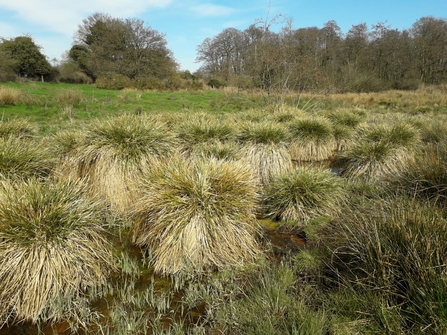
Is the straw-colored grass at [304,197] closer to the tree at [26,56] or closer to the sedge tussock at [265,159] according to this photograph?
the sedge tussock at [265,159]

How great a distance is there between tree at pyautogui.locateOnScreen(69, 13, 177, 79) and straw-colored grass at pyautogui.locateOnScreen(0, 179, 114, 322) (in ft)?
102

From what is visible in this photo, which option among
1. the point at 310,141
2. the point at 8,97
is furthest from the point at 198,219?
the point at 8,97

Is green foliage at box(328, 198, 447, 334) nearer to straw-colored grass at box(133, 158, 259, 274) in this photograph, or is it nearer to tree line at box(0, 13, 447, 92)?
straw-colored grass at box(133, 158, 259, 274)

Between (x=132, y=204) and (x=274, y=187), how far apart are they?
2291 mm

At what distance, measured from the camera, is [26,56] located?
97.7 ft

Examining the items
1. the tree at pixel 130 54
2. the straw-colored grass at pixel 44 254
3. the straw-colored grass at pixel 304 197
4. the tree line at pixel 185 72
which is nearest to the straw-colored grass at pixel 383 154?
the straw-colored grass at pixel 304 197

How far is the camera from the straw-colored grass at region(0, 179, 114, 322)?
252 cm

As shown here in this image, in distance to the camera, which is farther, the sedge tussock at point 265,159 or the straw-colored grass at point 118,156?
the sedge tussock at point 265,159

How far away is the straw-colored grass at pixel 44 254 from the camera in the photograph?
2520 mm

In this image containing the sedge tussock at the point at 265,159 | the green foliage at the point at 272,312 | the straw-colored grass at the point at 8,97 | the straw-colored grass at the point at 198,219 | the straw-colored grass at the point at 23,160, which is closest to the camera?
the green foliage at the point at 272,312

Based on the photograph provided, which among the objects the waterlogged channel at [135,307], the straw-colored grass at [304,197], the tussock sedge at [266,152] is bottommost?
the waterlogged channel at [135,307]

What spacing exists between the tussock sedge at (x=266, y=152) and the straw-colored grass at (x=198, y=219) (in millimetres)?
2342

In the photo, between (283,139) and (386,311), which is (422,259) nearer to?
(386,311)

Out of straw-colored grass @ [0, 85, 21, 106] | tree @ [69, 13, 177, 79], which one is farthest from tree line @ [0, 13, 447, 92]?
straw-colored grass @ [0, 85, 21, 106]
